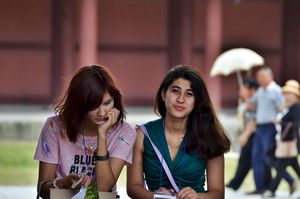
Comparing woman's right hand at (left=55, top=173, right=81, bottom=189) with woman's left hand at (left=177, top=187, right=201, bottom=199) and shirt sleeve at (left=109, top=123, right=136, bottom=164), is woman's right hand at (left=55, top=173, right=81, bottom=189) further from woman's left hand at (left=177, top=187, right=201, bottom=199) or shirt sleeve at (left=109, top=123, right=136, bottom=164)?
woman's left hand at (left=177, top=187, right=201, bottom=199)

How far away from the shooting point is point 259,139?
1109 cm

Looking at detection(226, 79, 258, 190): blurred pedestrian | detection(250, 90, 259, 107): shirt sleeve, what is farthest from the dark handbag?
detection(250, 90, 259, 107): shirt sleeve

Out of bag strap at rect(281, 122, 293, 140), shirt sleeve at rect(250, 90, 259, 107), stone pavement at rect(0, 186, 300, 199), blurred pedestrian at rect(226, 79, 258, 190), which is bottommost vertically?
stone pavement at rect(0, 186, 300, 199)

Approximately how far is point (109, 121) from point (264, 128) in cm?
683

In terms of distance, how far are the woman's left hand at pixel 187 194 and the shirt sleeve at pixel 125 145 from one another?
→ 1.01ft

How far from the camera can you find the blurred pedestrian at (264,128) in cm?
1084

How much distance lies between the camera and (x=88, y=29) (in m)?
18.0

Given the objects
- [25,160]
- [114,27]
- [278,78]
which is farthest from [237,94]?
[25,160]

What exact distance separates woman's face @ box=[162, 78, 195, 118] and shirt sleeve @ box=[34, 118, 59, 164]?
0.58m

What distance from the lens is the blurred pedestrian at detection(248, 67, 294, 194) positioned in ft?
35.6

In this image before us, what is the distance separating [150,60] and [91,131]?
49.4 ft

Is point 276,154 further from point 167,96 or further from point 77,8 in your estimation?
point 77,8

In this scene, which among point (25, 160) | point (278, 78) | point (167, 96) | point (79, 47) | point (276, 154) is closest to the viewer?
point (167, 96)

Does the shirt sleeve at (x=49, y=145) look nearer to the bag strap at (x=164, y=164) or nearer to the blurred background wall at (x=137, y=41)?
the bag strap at (x=164, y=164)
